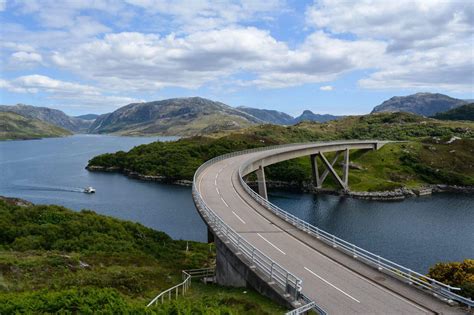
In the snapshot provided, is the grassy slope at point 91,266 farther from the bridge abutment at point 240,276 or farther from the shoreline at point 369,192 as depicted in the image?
the shoreline at point 369,192

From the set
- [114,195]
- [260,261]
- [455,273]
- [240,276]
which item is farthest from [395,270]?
[114,195]

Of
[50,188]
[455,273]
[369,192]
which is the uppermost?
[455,273]

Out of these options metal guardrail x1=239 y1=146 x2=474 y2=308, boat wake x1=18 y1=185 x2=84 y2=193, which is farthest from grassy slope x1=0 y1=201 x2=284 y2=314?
boat wake x1=18 y1=185 x2=84 y2=193

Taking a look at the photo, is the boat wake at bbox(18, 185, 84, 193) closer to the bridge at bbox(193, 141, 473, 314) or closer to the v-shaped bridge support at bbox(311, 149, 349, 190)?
the v-shaped bridge support at bbox(311, 149, 349, 190)

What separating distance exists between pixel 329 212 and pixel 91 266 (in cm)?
6579

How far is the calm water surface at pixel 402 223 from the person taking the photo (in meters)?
60.3

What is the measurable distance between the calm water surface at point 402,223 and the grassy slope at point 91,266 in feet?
100

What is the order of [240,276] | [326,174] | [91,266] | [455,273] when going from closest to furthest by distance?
[240,276] < [455,273] < [91,266] < [326,174]

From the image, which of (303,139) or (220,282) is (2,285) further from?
(303,139)

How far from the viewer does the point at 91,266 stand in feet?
115

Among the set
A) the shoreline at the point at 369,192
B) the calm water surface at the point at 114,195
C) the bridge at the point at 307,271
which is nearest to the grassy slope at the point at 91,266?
the bridge at the point at 307,271

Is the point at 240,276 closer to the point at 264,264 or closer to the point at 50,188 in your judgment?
the point at 264,264

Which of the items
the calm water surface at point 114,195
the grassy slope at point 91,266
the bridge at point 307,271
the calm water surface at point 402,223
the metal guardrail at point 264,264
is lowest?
the calm water surface at point 402,223

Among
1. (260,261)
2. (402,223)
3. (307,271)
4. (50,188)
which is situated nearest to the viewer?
(307,271)
